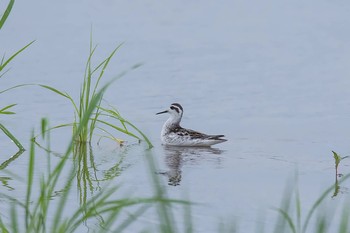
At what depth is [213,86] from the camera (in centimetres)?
1488

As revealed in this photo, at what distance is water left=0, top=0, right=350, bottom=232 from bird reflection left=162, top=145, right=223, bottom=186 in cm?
3

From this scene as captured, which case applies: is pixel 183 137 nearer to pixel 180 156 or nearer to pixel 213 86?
pixel 180 156

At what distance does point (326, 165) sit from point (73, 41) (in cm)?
689

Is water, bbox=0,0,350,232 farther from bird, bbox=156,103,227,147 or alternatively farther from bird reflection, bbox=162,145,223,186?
bird, bbox=156,103,227,147

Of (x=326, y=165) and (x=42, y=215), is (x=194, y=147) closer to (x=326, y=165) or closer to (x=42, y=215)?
(x=326, y=165)

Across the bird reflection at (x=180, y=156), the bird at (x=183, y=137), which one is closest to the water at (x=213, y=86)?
the bird reflection at (x=180, y=156)

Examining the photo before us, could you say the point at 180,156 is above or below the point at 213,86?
below

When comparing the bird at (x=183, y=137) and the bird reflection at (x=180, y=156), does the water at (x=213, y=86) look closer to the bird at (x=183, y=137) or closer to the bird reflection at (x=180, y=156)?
the bird reflection at (x=180, y=156)

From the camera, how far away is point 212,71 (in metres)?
15.7

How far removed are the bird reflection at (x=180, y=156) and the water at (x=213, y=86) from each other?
0.03 meters

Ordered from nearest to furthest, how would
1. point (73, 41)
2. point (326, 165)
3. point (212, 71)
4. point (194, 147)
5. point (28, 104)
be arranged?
point (326, 165) → point (194, 147) → point (28, 104) → point (212, 71) → point (73, 41)

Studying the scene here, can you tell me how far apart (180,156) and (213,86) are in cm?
337

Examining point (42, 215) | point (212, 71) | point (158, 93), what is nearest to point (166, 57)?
point (212, 71)

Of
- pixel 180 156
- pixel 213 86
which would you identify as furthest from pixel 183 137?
pixel 213 86
